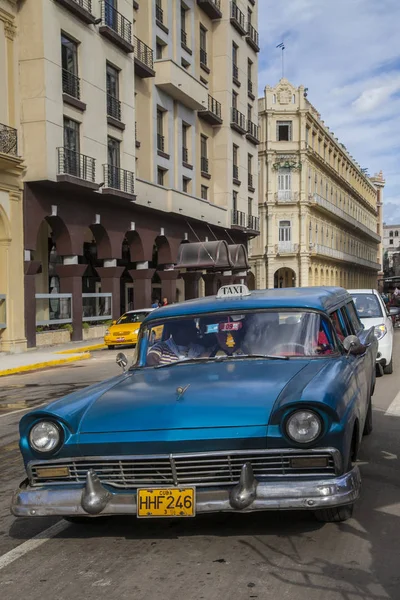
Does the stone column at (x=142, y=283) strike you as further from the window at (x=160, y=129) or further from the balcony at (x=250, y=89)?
the balcony at (x=250, y=89)

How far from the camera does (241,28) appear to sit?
42.2 meters

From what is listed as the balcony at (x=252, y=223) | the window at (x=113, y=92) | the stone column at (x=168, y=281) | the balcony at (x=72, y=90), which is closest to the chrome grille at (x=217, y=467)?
the balcony at (x=72, y=90)

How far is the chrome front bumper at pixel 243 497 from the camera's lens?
3785 mm

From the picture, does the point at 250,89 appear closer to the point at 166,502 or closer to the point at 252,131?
the point at 252,131

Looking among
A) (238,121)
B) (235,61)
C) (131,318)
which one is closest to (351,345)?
(131,318)

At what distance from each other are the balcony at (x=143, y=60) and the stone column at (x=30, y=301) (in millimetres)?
12449

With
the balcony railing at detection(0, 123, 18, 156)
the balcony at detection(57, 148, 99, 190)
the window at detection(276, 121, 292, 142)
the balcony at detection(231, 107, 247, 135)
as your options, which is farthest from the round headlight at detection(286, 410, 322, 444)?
the window at detection(276, 121, 292, 142)

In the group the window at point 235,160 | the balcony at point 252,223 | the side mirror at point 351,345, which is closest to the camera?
the side mirror at point 351,345

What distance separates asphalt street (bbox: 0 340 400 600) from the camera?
3510mm

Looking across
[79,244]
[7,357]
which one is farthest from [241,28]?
[7,357]

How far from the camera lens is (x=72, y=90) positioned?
24875mm

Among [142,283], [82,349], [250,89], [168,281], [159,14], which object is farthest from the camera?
[250,89]

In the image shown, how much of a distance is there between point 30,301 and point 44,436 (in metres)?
19.8

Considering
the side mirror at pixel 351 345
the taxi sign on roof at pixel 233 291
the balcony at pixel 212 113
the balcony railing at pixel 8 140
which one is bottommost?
the side mirror at pixel 351 345
